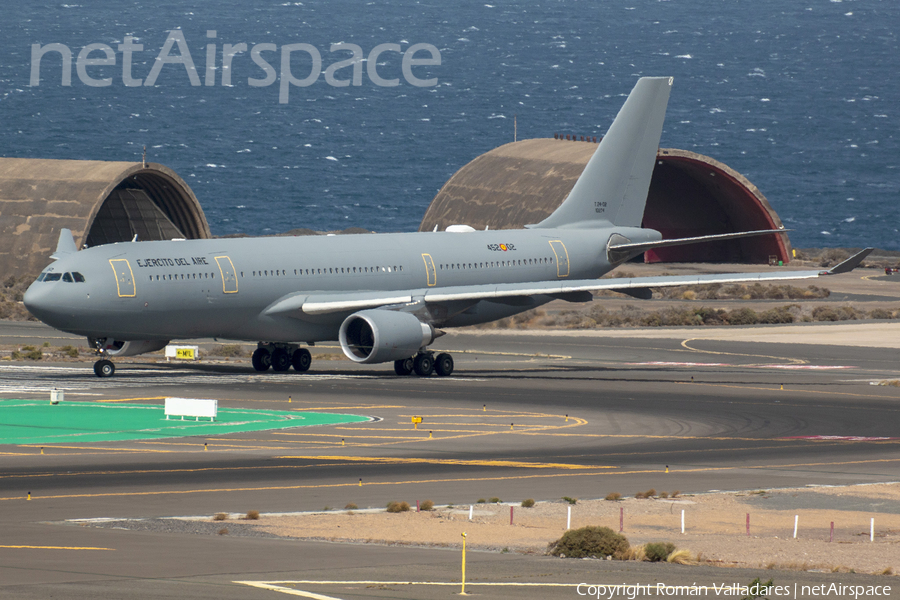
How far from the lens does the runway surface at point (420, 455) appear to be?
20.5m

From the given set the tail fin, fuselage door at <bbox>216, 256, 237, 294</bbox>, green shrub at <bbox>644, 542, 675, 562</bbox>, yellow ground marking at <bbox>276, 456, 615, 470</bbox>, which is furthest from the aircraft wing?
green shrub at <bbox>644, 542, 675, 562</bbox>

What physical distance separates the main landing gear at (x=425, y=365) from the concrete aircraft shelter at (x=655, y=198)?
47.4m

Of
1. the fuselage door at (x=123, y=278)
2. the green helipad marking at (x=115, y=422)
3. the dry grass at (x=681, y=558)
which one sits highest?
the fuselage door at (x=123, y=278)

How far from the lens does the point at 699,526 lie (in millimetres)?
25531

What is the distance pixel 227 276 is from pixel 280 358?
5.87m

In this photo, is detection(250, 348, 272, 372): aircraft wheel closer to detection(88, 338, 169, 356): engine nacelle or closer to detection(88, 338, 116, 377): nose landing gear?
detection(88, 338, 169, 356): engine nacelle

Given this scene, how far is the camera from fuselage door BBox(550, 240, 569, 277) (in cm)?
6144

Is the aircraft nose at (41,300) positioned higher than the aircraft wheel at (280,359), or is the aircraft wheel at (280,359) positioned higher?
the aircraft nose at (41,300)

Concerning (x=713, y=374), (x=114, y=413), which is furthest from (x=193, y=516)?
(x=713, y=374)

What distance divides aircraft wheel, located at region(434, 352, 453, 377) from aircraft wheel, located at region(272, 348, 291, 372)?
19.8 feet

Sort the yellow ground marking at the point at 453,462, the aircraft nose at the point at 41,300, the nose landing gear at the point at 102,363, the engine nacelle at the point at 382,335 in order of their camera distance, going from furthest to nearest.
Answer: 1. the nose landing gear at the point at 102,363
2. the engine nacelle at the point at 382,335
3. the aircraft nose at the point at 41,300
4. the yellow ground marking at the point at 453,462

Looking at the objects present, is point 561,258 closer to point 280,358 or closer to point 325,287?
point 325,287

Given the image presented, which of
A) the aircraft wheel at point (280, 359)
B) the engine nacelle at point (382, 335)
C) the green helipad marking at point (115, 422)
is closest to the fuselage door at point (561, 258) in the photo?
the engine nacelle at point (382, 335)

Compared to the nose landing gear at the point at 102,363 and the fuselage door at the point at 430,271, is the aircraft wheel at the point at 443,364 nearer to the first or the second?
the fuselage door at the point at 430,271
